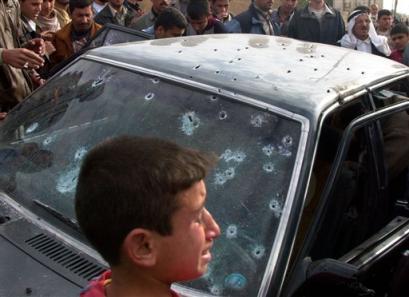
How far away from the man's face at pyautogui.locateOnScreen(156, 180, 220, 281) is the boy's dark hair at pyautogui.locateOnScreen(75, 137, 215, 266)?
0.06 ft

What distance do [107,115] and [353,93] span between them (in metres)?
0.99

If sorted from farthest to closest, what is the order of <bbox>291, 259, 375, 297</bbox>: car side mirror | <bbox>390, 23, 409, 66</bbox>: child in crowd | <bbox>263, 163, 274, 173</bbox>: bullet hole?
<bbox>390, 23, 409, 66</bbox>: child in crowd, <bbox>263, 163, 274, 173</bbox>: bullet hole, <bbox>291, 259, 375, 297</bbox>: car side mirror

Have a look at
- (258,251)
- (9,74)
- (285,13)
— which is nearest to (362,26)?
(285,13)

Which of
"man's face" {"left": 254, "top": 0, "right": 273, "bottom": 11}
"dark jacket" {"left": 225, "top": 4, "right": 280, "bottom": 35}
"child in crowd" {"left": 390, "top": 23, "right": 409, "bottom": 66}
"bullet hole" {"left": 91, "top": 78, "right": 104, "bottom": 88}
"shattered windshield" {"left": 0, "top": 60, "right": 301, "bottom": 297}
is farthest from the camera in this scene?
"child in crowd" {"left": 390, "top": 23, "right": 409, "bottom": 66}

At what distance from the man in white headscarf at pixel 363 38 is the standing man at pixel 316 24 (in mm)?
235

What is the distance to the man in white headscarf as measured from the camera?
22.1 ft

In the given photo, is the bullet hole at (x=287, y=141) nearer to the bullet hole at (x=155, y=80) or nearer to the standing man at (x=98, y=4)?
the bullet hole at (x=155, y=80)

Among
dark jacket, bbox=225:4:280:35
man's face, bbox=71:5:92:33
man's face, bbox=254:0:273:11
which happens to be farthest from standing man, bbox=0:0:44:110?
man's face, bbox=254:0:273:11

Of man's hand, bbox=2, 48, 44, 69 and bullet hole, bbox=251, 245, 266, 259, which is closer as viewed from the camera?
bullet hole, bbox=251, 245, 266, 259

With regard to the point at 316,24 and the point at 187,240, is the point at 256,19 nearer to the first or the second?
the point at 316,24

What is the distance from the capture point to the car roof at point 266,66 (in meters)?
2.22

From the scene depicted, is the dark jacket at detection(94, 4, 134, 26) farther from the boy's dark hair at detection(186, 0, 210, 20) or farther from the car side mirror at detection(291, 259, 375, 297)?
the car side mirror at detection(291, 259, 375, 297)

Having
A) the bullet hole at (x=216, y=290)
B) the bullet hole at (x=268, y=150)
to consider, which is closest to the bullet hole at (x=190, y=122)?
the bullet hole at (x=268, y=150)

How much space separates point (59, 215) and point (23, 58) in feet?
5.30
